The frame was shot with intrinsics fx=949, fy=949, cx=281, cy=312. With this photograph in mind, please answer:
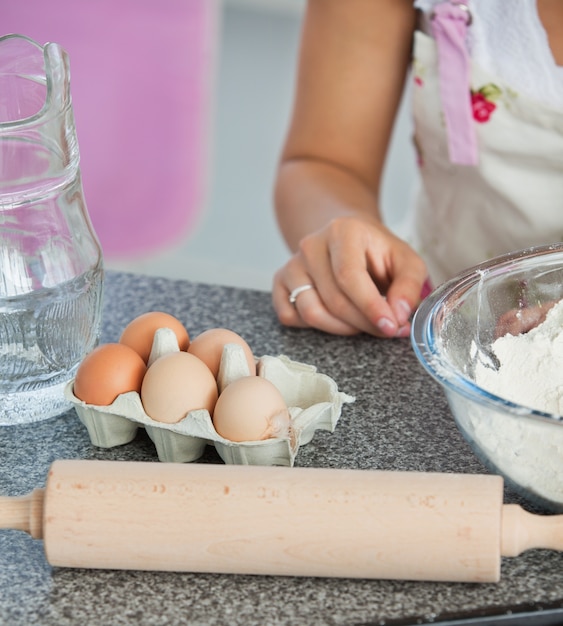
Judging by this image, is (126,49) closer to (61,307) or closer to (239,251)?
(239,251)

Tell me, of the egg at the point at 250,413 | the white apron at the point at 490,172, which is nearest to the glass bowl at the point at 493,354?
the egg at the point at 250,413

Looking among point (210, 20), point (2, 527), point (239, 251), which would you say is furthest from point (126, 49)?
point (2, 527)

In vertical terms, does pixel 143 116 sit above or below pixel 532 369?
below

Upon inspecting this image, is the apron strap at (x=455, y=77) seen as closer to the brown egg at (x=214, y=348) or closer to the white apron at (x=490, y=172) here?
the white apron at (x=490, y=172)

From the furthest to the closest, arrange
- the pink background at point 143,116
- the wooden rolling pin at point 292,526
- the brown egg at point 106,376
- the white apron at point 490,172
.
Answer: the pink background at point 143,116
the white apron at point 490,172
the brown egg at point 106,376
the wooden rolling pin at point 292,526

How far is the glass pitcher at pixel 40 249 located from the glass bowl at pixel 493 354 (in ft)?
0.87

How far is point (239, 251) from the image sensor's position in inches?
118

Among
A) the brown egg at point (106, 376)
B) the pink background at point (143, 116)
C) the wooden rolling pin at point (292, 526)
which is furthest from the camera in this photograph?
the pink background at point (143, 116)

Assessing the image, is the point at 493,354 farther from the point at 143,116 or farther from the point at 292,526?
the point at 143,116

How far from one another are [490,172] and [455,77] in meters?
0.12

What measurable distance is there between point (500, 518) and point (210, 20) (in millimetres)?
2727

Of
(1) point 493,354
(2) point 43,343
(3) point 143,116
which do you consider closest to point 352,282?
(1) point 493,354

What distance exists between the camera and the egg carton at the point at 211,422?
2.15 feet

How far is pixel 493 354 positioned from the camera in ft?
2.40
